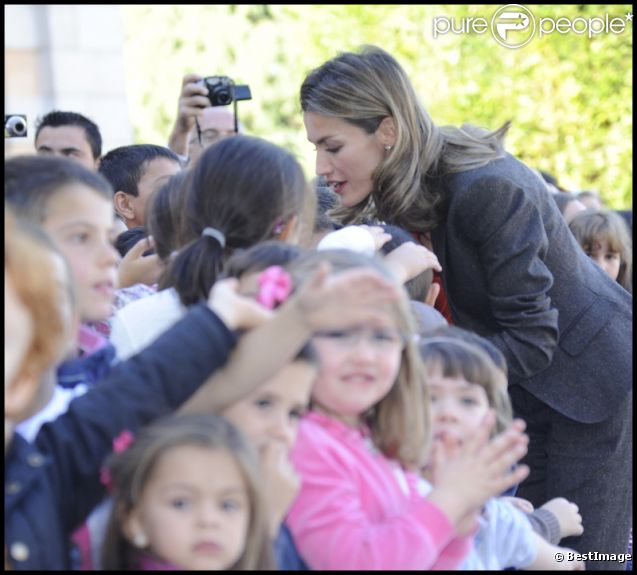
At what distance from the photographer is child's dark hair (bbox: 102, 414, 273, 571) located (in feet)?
6.52

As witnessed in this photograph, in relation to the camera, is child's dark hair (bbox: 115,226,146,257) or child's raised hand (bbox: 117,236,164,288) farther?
child's dark hair (bbox: 115,226,146,257)

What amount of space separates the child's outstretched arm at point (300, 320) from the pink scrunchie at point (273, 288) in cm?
8

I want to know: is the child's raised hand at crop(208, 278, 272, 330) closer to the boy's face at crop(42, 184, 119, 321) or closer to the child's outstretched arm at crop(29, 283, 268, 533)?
the child's outstretched arm at crop(29, 283, 268, 533)

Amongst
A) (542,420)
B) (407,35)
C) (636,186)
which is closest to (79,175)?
(542,420)

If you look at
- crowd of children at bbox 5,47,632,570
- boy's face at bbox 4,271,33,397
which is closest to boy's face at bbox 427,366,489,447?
crowd of children at bbox 5,47,632,570

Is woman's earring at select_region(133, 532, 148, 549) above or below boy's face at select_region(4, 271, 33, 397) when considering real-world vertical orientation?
below

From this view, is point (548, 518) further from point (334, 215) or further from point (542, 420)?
point (334, 215)

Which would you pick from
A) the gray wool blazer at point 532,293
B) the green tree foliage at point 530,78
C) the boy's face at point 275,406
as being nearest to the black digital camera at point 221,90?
the gray wool blazer at point 532,293

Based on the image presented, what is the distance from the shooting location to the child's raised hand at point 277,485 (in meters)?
2.05

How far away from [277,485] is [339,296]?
34cm

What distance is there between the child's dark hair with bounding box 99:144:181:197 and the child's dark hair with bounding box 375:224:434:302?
1.36 m

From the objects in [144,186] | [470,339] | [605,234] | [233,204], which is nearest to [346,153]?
[144,186]

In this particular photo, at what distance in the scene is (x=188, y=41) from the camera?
17375 mm

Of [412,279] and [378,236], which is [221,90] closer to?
[412,279]
